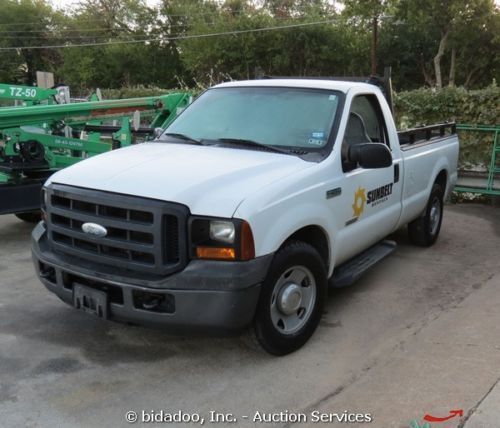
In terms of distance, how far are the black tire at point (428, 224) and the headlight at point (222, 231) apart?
378cm

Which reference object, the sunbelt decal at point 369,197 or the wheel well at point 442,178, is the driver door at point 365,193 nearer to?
the sunbelt decal at point 369,197

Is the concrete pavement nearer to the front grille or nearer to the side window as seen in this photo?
the front grille

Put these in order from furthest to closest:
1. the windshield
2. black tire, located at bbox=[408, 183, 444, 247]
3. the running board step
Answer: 1. black tire, located at bbox=[408, 183, 444, 247]
2. the running board step
3. the windshield

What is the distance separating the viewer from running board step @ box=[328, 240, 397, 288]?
441cm

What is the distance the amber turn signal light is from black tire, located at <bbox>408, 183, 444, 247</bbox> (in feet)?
12.4

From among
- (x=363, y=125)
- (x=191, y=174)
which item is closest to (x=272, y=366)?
(x=191, y=174)

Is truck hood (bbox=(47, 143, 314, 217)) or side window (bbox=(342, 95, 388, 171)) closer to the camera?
truck hood (bbox=(47, 143, 314, 217))

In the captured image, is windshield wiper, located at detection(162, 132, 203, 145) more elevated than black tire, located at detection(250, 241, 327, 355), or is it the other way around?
windshield wiper, located at detection(162, 132, 203, 145)

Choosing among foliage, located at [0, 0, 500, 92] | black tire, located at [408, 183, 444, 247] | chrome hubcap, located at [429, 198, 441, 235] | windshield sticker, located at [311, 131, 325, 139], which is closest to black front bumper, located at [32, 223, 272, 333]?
windshield sticker, located at [311, 131, 325, 139]

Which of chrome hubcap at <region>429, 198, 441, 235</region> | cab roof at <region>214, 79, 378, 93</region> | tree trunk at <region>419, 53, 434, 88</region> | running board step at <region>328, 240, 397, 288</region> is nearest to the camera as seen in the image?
running board step at <region>328, 240, 397, 288</region>

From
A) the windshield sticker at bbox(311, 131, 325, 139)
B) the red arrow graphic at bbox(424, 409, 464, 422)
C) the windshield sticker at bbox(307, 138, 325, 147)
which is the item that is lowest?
the red arrow graphic at bbox(424, 409, 464, 422)

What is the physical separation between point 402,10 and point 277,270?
79.7ft

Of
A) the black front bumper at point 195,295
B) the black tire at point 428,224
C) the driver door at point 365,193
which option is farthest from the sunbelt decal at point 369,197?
the black tire at point 428,224

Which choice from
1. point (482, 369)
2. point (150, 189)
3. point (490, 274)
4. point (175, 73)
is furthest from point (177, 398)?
point (175, 73)
